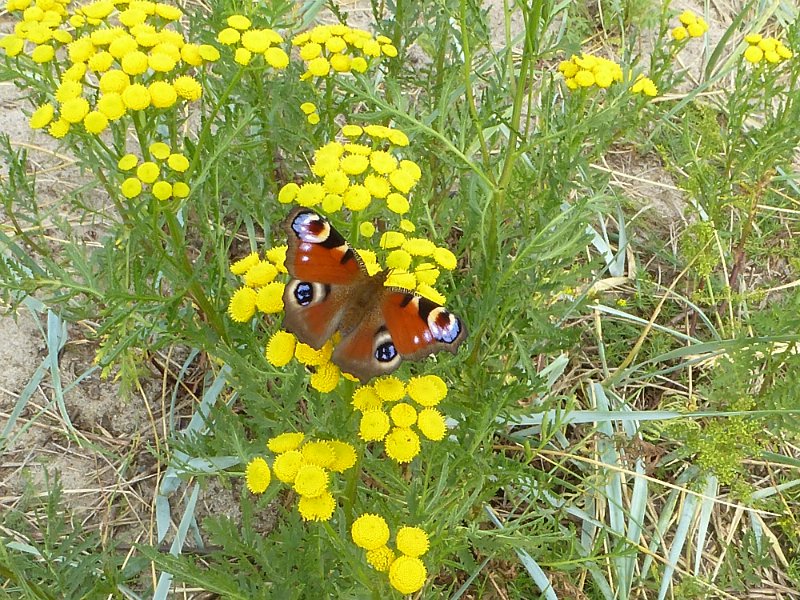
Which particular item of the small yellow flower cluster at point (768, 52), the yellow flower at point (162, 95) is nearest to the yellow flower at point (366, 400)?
the yellow flower at point (162, 95)

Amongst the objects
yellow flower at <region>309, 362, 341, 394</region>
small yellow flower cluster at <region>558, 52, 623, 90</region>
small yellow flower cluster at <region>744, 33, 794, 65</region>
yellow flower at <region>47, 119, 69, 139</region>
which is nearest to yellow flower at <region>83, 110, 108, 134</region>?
yellow flower at <region>47, 119, 69, 139</region>

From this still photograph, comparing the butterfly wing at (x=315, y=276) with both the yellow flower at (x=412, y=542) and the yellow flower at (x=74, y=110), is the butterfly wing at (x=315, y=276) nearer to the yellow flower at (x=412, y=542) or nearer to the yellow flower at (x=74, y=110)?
the yellow flower at (x=412, y=542)

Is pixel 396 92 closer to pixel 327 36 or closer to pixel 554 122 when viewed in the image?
pixel 327 36

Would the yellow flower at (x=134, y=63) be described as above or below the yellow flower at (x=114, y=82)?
above

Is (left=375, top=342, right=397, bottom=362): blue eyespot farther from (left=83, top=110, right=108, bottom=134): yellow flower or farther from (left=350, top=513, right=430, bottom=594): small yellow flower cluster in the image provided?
(left=83, top=110, right=108, bottom=134): yellow flower

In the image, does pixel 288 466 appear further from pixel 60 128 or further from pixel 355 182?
pixel 60 128

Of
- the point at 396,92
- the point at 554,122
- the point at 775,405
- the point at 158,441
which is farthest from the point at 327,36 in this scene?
the point at 775,405

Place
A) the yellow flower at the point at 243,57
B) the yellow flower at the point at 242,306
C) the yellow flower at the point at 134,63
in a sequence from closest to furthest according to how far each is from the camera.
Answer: the yellow flower at the point at 242,306
the yellow flower at the point at 134,63
the yellow flower at the point at 243,57
